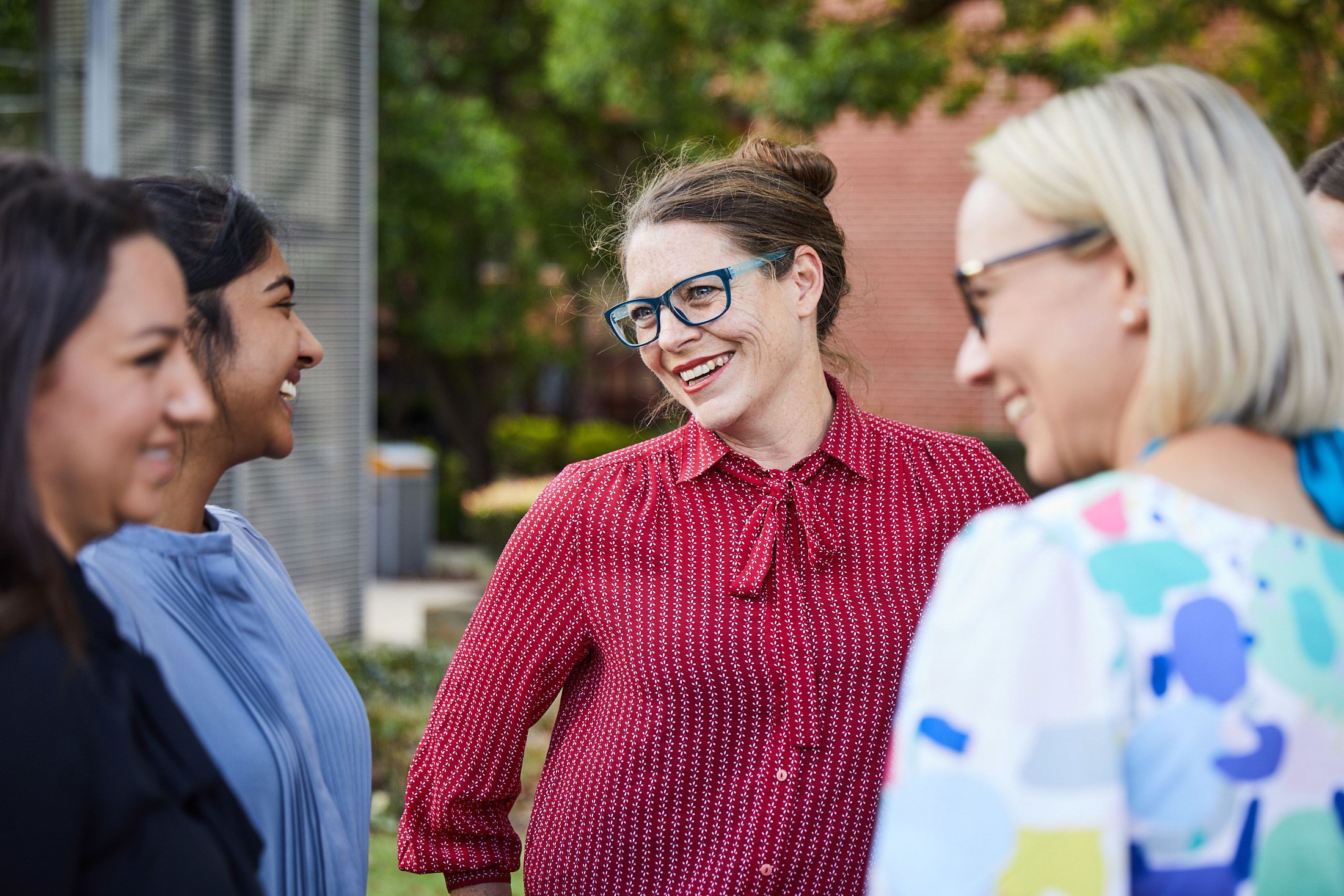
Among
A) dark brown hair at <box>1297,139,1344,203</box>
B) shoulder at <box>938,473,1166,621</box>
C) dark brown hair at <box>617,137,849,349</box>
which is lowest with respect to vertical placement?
shoulder at <box>938,473,1166,621</box>

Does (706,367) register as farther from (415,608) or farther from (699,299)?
(415,608)

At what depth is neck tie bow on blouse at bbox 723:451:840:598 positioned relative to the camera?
2238mm

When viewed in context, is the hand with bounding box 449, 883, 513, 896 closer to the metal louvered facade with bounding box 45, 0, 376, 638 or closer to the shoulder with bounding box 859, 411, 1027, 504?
the shoulder with bounding box 859, 411, 1027, 504

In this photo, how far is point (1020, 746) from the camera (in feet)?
3.68

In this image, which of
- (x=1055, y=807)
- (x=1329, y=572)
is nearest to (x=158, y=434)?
(x=1055, y=807)

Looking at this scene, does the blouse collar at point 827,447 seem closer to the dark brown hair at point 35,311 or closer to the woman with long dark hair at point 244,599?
the woman with long dark hair at point 244,599

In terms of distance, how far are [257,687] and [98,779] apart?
708 mm

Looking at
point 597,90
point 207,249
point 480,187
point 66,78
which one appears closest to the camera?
point 207,249

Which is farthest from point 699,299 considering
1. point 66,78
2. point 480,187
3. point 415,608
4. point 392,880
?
point 415,608

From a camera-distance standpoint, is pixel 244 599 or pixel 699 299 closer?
pixel 244 599

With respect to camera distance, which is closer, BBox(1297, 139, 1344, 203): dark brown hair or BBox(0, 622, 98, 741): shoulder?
BBox(0, 622, 98, 741): shoulder

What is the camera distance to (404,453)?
44.0 feet

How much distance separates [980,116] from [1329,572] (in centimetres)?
1195

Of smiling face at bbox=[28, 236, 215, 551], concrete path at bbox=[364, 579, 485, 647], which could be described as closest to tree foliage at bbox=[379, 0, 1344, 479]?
concrete path at bbox=[364, 579, 485, 647]
